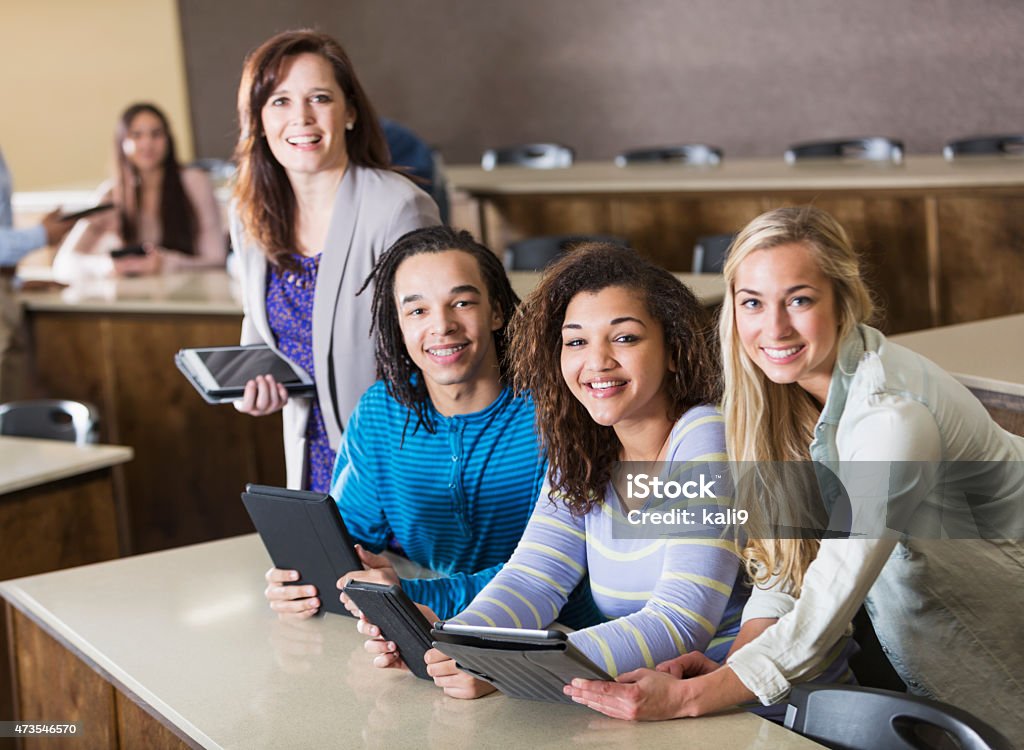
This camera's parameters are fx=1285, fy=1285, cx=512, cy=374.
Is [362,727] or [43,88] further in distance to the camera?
[43,88]

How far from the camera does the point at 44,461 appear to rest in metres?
3.20

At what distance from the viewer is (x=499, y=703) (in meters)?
1.74

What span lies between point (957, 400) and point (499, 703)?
0.72 m

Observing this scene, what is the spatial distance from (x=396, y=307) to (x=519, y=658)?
782 millimetres

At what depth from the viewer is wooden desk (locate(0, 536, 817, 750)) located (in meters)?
1.65

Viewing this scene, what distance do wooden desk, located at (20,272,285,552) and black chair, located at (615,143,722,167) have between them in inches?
90.9

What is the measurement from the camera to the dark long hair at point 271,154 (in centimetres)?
252

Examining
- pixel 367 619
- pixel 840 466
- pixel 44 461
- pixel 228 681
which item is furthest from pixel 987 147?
pixel 228 681

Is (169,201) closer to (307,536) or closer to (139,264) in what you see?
(139,264)

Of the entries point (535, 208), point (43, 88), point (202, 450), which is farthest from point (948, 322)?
point (43, 88)

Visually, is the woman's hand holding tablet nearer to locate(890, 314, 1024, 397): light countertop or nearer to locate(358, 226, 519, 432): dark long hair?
locate(358, 226, 519, 432): dark long hair

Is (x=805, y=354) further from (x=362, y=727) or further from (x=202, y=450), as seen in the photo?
(x=202, y=450)

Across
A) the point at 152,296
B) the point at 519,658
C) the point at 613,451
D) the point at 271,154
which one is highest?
the point at 271,154

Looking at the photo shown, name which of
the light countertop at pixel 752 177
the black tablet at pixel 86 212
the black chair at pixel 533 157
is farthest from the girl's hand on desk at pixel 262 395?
the black chair at pixel 533 157
